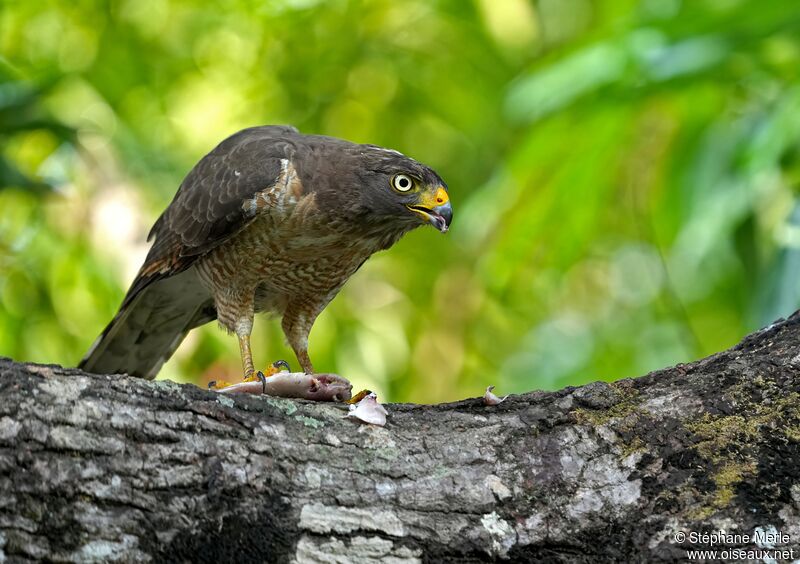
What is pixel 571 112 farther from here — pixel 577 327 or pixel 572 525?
pixel 577 327

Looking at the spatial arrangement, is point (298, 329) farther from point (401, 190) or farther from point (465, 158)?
point (465, 158)

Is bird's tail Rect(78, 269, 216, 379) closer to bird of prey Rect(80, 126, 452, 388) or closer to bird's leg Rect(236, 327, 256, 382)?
bird of prey Rect(80, 126, 452, 388)

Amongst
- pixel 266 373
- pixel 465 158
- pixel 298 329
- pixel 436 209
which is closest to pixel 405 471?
pixel 266 373

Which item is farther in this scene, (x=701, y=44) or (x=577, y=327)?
(x=577, y=327)

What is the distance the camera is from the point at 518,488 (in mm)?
3094

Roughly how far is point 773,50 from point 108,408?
4.94 meters

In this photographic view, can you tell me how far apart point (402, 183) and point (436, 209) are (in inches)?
8.9

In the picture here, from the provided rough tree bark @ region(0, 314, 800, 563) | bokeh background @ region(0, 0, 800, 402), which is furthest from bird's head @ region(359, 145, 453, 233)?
rough tree bark @ region(0, 314, 800, 563)

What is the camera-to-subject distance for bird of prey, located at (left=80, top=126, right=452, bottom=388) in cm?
486

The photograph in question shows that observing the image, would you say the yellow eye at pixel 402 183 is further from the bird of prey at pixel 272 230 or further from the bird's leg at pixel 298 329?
the bird's leg at pixel 298 329

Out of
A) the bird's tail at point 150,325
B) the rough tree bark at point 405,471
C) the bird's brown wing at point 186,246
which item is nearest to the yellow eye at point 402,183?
the bird's brown wing at point 186,246

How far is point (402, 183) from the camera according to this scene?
4.88 m

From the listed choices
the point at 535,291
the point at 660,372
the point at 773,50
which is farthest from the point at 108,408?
the point at 535,291

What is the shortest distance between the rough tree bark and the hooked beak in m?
1.49
